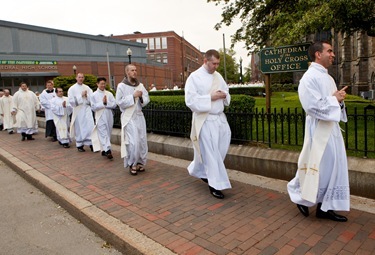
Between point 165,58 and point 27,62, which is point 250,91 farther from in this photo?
point 165,58

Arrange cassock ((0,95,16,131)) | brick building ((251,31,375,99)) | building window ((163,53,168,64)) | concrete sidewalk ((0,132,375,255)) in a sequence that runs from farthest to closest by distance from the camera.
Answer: building window ((163,53,168,64))
brick building ((251,31,375,99))
cassock ((0,95,16,131))
concrete sidewalk ((0,132,375,255))

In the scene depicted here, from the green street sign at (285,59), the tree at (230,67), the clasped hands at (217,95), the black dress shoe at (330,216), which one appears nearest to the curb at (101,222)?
the black dress shoe at (330,216)

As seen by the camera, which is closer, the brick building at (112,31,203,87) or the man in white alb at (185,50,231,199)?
the man in white alb at (185,50,231,199)

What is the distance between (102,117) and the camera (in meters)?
8.23

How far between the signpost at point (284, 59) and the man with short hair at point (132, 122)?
2.73 meters

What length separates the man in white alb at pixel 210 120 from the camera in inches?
188

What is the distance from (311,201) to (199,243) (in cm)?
136

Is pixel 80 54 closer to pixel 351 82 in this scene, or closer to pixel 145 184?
pixel 351 82

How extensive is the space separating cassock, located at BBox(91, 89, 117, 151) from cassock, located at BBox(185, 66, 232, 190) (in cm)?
360

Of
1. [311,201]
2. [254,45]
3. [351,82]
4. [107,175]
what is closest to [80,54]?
[351,82]

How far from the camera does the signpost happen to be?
7.18m

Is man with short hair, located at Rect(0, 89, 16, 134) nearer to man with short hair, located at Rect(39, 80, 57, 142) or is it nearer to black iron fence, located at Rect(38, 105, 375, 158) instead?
man with short hair, located at Rect(39, 80, 57, 142)

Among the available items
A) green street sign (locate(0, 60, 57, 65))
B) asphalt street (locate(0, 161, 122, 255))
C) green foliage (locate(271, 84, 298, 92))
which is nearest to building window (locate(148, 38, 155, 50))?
green street sign (locate(0, 60, 57, 65))

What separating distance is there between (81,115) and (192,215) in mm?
6422
